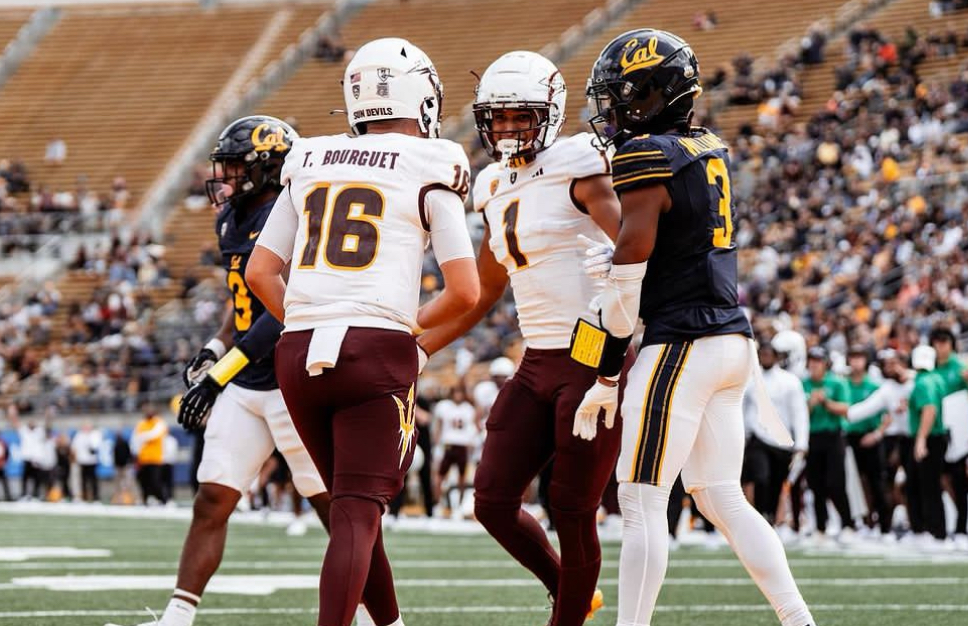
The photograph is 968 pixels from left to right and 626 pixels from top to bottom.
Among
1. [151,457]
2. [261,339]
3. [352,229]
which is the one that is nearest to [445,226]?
[352,229]

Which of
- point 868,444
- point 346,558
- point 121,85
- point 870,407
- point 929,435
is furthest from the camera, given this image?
point 121,85

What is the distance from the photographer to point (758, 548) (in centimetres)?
466

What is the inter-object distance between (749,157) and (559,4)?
39.0 ft

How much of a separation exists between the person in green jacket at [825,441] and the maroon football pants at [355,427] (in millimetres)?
8827

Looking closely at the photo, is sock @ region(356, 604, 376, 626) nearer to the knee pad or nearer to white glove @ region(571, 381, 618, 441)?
white glove @ region(571, 381, 618, 441)

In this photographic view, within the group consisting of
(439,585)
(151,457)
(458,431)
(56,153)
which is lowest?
(151,457)

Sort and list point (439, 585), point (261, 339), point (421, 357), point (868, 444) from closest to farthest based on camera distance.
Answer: point (421, 357), point (261, 339), point (439, 585), point (868, 444)

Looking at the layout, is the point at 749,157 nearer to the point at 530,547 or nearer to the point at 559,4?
the point at 559,4

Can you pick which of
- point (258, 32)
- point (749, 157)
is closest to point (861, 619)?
point (749, 157)

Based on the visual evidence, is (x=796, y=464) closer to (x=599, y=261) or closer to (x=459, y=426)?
(x=459, y=426)

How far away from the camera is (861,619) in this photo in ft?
22.2

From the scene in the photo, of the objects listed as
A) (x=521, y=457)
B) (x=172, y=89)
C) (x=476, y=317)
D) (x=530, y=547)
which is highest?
(x=172, y=89)

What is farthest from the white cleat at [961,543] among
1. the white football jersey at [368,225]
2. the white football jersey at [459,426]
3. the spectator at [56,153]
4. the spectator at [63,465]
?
the spectator at [56,153]

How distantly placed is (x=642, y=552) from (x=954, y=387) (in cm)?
806
